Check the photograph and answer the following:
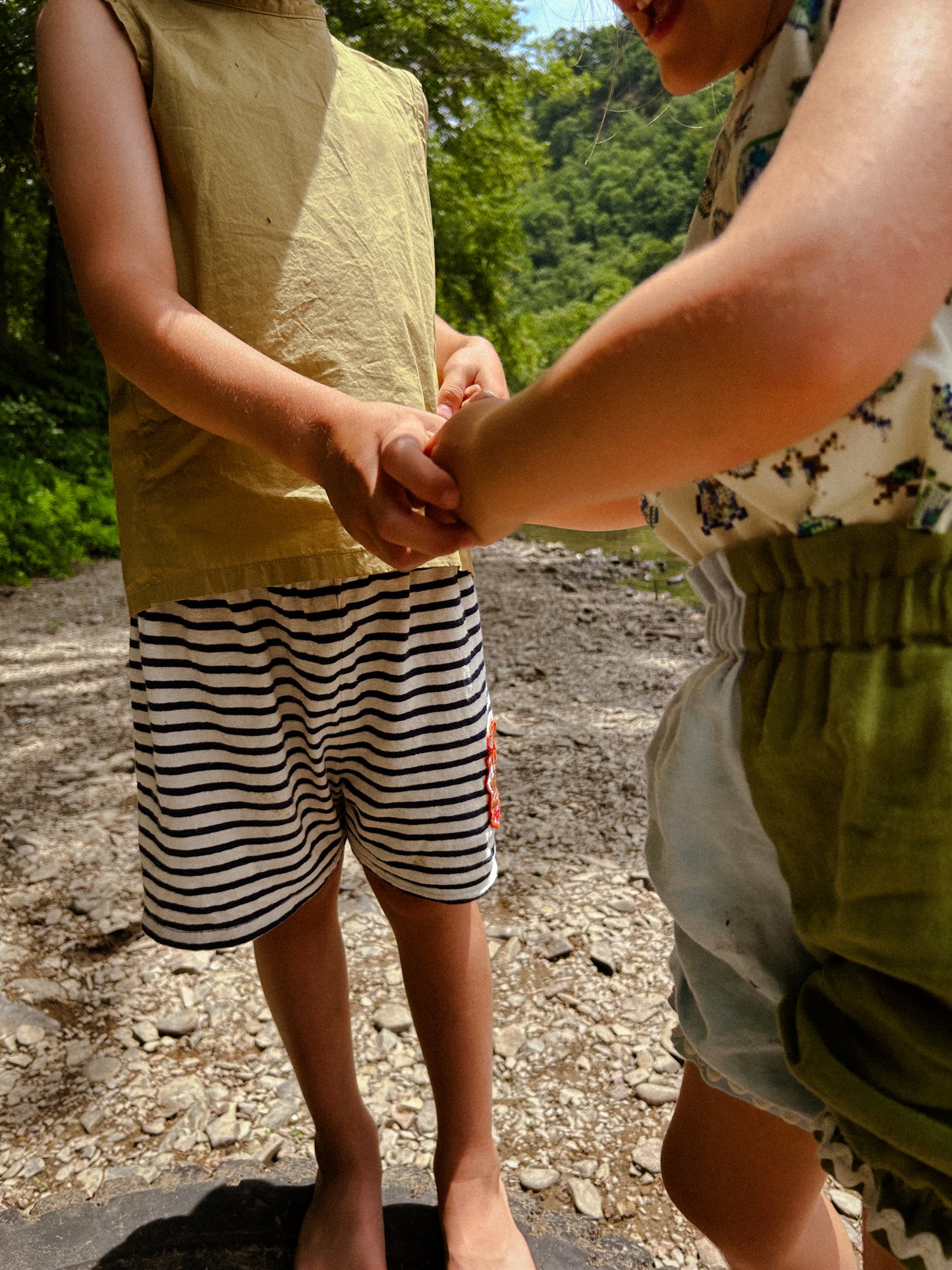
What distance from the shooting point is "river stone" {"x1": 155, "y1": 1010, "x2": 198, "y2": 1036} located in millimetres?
1924

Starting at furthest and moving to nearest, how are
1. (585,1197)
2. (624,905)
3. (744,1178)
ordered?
(624,905), (585,1197), (744,1178)

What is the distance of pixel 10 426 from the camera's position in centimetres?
1080

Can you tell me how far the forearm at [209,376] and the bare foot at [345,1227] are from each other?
3.47 ft

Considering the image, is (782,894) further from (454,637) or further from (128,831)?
(128,831)

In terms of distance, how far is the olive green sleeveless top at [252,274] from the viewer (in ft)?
3.75

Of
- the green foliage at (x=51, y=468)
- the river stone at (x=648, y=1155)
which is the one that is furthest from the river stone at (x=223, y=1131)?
the green foliage at (x=51, y=468)

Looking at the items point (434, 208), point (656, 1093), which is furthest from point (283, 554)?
point (434, 208)

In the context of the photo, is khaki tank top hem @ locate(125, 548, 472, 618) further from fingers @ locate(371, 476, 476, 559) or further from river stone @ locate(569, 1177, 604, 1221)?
river stone @ locate(569, 1177, 604, 1221)

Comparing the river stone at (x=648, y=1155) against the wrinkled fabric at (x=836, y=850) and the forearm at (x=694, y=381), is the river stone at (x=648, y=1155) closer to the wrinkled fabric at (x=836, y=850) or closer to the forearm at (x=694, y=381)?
the wrinkled fabric at (x=836, y=850)

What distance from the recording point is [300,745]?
1271 mm

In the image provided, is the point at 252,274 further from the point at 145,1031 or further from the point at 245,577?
the point at 145,1031

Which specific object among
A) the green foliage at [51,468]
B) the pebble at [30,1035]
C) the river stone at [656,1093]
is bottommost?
the river stone at [656,1093]

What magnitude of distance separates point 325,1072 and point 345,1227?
21 centimetres

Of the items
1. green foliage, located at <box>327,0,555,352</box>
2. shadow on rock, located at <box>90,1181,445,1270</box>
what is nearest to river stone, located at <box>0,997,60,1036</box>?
shadow on rock, located at <box>90,1181,445,1270</box>
